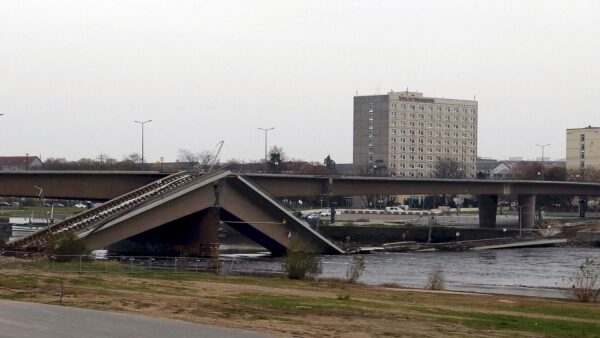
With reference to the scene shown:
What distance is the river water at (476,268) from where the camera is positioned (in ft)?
221

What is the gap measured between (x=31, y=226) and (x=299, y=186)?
37545 mm

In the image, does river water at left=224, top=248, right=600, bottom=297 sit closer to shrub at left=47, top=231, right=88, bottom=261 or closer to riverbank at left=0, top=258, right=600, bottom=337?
shrub at left=47, top=231, right=88, bottom=261

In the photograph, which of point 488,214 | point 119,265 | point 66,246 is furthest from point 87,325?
point 488,214

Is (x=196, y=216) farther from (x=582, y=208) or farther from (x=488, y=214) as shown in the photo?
(x=582, y=208)

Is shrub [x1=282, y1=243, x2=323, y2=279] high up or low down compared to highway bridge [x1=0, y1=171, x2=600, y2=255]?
down

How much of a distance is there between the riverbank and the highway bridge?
2756 cm

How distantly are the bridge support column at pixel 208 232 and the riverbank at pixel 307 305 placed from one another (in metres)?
37.7

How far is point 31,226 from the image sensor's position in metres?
127

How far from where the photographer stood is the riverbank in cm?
3272

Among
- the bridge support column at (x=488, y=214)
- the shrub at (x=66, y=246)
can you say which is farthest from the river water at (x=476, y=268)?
the bridge support column at (x=488, y=214)

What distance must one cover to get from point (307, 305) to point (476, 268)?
168 ft

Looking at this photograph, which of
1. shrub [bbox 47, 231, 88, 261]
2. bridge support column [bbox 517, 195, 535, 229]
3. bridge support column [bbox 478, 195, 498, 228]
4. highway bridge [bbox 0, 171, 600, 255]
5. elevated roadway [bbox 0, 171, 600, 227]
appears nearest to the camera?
shrub [bbox 47, 231, 88, 261]

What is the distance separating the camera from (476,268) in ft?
290

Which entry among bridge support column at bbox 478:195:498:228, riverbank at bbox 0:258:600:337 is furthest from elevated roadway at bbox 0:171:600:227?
riverbank at bbox 0:258:600:337
